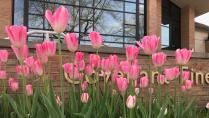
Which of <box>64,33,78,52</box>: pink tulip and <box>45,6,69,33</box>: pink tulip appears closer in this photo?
<box>45,6,69,33</box>: pink tulip

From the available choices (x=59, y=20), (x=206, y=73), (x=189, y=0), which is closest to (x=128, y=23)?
(x=189, y=0)

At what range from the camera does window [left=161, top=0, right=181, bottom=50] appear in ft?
73.5

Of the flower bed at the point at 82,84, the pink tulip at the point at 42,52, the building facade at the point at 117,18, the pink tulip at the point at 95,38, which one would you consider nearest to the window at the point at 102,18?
the building facade at the point at 117,18

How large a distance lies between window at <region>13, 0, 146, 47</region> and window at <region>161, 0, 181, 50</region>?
3895mm

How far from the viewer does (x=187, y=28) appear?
919 inches

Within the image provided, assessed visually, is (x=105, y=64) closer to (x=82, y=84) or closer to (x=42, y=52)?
(x=82, y=84)

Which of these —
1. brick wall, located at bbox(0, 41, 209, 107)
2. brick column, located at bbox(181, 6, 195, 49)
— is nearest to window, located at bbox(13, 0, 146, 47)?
brick column, located at bbox(181, 6, 195, 49)

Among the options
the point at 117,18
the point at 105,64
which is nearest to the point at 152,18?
the point at 117,18

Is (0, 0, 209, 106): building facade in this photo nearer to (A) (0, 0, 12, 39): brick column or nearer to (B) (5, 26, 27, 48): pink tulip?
(A) (0, 0, 12, 39): brick column

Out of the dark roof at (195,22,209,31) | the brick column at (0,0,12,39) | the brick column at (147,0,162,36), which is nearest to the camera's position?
the brick column at (0,0,12,39)

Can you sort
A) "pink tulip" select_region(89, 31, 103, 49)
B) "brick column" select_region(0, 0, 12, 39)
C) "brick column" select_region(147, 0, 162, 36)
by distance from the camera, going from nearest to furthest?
1. "pink tulip" select_region(89, 31, 103, 49)
2. "brick column" select_region(0, 0, 12, 39)
3. "brick column" select_region(147, 0, 162, 36)

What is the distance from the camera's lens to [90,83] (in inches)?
129

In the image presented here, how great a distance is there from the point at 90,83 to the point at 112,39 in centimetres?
1434

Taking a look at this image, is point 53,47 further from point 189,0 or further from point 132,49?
point 189,0
